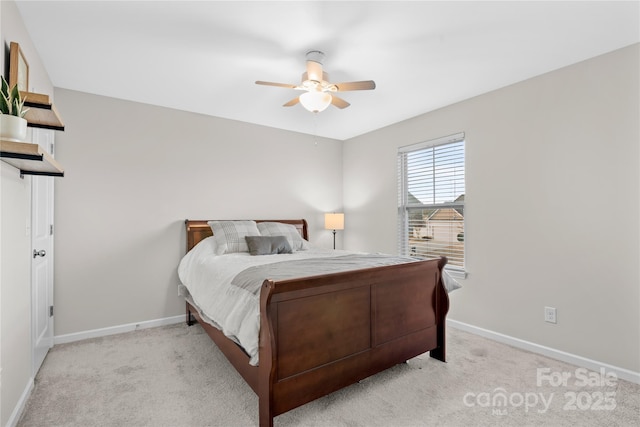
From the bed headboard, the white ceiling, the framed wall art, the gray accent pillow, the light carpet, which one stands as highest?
the white ceiling

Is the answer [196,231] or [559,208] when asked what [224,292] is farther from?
[559,208]

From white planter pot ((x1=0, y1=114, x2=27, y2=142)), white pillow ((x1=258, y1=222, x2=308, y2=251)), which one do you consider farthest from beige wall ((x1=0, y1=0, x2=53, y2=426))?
white pillow ((x1=258, y1=222, x2=308, y2=251))

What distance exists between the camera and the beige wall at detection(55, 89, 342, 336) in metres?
3.11

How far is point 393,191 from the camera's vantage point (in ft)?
13.9

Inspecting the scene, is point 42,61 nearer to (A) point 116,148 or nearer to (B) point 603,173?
(A) point 116,148

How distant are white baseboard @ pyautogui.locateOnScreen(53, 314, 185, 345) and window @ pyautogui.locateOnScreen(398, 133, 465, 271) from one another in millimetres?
2936

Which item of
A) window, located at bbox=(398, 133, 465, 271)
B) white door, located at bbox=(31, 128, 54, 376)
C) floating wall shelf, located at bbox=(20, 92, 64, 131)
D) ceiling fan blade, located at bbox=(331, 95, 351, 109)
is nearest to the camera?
floating wall shelf, located at bbox=(20, 92, 64, 131)

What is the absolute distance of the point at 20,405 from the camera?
6.30 ft

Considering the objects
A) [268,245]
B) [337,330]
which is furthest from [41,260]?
[337,330]

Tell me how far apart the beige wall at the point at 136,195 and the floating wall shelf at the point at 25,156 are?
1.38m

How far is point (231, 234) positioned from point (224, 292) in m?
1.26

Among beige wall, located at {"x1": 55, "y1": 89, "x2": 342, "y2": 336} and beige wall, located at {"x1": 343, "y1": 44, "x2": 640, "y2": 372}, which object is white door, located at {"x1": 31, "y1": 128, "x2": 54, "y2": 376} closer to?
beige wall, located at {"x1": 55, "y1": 89, "x2": 342, "y2": 336}

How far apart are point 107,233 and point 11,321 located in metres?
1.63

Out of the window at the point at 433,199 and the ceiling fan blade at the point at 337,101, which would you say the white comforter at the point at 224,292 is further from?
the ceiling fan blade at the point at 337,101
